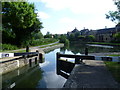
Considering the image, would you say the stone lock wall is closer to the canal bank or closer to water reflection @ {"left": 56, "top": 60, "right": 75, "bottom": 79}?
the canal bank

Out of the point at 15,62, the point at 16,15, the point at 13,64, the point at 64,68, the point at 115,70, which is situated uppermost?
the point at 16,15

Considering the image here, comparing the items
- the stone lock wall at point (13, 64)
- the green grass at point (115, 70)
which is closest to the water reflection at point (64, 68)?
the green grass at point (115, 70)

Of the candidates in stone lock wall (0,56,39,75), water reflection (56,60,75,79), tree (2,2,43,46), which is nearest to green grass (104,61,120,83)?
water reflection (56,60,75,79)

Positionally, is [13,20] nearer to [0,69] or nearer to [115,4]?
[0,69]

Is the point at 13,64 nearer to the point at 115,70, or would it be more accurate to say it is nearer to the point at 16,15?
the point at 115,70

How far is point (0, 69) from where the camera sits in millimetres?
9344

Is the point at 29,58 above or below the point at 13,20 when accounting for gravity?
below

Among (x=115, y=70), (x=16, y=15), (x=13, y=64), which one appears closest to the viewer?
(x=115, y=70)

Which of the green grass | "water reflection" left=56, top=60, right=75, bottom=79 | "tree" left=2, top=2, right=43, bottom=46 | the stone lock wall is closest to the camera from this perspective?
the green grass

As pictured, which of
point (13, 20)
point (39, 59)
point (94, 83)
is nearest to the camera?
point (94, 83)

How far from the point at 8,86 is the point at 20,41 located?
56.0 ft

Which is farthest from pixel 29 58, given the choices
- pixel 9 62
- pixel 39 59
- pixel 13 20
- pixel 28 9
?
pixel 28 9

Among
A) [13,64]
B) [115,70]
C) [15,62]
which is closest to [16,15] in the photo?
[15,62]

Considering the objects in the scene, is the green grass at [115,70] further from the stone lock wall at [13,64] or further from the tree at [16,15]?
the tree at [16,15]
